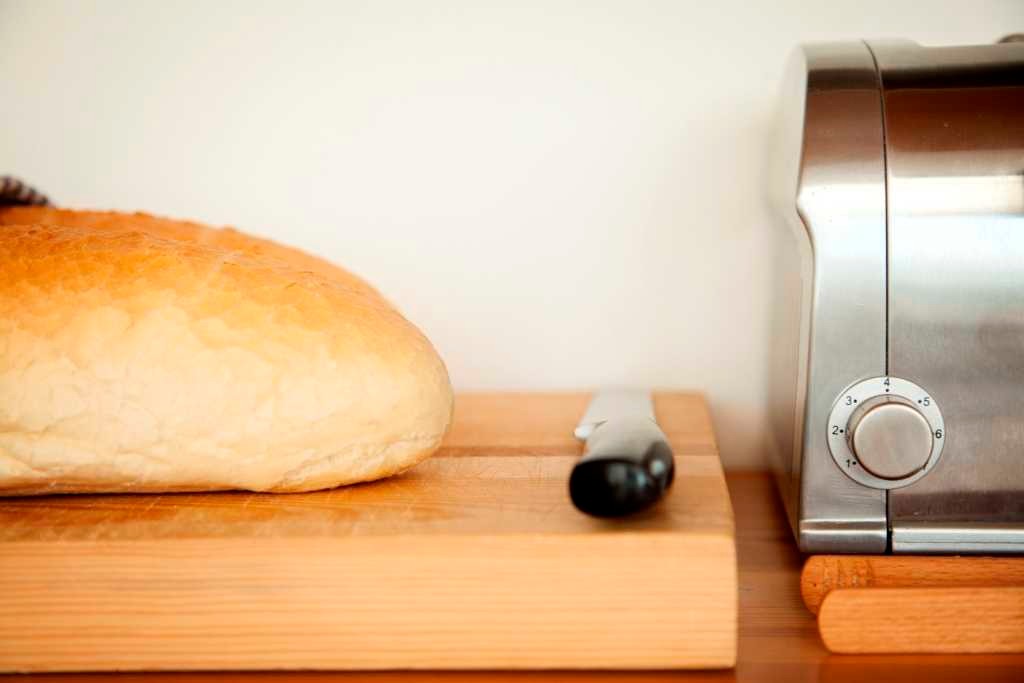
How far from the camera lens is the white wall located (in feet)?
2.88

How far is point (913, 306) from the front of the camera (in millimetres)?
594

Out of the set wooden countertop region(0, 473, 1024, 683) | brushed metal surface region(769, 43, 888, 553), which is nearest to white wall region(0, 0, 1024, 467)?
brushed metal surface region(769, 43, 888, 553)

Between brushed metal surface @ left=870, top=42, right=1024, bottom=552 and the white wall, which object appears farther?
the white wall

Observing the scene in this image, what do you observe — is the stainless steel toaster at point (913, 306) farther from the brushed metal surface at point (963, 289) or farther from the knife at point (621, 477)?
the knife at point (621, 477)

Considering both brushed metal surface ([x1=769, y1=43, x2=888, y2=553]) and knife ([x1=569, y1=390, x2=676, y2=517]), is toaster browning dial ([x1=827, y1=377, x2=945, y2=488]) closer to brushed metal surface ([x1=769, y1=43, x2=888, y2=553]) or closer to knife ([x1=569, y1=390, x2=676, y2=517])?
brushed metal surface ([x1=769, y1=43, x2=888, y2=553])

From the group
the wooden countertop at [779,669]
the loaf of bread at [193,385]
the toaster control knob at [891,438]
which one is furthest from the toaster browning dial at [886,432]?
the loaf of bread at [193,385]

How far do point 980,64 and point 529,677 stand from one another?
50 cm

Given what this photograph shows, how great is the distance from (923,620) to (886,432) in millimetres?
119

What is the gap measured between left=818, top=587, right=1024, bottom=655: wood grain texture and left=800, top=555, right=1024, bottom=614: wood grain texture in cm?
4

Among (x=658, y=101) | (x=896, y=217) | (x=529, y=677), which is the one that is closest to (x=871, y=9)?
(x=658, y=101)

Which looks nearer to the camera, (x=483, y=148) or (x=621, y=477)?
(x=621, y=477)

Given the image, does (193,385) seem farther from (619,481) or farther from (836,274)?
(836,274)

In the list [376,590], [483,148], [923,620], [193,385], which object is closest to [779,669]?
[923,620]

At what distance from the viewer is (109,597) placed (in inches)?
20.8
